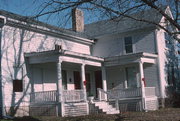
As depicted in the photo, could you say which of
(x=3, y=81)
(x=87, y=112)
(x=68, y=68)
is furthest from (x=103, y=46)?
(x=3, y=81)

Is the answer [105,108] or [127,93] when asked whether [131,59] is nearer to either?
[127,93]

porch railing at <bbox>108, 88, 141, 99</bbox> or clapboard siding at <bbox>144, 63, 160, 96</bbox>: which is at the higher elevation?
clapboard siding at <bbox>144, 63, 160, 96</bbox>

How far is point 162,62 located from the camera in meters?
22.9

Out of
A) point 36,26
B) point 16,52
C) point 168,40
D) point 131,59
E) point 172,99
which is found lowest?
point 172,99

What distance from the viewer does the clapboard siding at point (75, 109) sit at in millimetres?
17547

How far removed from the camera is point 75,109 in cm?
1800

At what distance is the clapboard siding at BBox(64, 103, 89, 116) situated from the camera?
17.5 meters

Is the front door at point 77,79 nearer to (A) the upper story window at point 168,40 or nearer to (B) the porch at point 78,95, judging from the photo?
(B) the porch at point 78,95

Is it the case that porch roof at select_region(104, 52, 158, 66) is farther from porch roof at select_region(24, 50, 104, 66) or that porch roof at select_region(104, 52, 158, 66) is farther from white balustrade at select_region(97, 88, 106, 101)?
porch roof at select_region(24, 50, 104, 66)

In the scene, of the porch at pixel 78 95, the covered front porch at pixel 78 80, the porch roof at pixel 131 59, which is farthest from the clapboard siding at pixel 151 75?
the porch at pixel 78 95

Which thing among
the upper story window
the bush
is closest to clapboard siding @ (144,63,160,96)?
the bush

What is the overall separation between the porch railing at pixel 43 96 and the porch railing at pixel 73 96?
66 cm

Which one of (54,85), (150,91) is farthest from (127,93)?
Result: (54,85)

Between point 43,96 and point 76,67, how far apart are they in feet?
18.2
